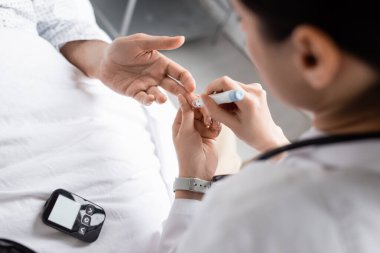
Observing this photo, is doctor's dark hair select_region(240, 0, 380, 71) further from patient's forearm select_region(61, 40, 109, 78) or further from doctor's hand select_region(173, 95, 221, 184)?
patient's forearm select_region(61, 40, 109, 78)

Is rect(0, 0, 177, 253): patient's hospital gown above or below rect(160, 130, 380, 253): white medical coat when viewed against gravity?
below

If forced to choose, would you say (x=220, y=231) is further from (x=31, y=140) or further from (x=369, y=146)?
(x=31, y=140)

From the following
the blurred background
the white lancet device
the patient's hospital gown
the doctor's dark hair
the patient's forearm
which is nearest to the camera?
the doctor's dark hair

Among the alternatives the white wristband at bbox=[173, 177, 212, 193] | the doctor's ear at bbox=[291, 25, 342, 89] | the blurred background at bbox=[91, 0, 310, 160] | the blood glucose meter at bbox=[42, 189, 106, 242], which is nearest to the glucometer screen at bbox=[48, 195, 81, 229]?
the blood glucose meter at bbox=[42, 189, 106, 242]

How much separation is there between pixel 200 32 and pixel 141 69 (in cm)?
106

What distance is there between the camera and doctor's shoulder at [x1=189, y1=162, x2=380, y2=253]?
1.40ft

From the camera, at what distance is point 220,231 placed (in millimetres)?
463

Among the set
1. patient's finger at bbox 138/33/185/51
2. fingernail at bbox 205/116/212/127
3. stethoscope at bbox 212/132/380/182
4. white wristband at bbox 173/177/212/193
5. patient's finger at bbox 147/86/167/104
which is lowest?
white wristband at bbox 173/177/212/193

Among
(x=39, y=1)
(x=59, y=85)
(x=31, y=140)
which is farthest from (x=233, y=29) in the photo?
(x=31, y=140)

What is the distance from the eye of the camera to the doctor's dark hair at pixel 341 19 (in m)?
0.38

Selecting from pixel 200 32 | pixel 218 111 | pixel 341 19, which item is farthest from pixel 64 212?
pixel 200 32

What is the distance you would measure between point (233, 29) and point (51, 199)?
1.60 metres

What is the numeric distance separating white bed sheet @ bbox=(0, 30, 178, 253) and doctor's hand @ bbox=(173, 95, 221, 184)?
0.45 feet

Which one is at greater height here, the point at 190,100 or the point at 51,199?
the point at 190,100
